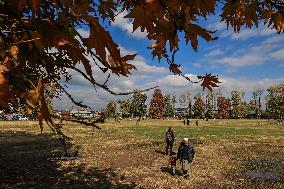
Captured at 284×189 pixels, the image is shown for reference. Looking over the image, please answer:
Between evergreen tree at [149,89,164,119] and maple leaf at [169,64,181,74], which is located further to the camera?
evergreen tree at [149,89,164,119]

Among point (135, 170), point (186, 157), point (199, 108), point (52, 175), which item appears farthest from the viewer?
point (199, 108)

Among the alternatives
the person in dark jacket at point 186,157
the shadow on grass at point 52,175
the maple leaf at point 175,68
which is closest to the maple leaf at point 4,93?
the maple leaf at point 175,68

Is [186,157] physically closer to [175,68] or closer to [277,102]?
[175,68]

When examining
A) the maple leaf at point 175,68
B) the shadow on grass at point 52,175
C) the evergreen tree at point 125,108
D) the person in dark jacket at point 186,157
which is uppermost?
the evergreen tree at point 125,108

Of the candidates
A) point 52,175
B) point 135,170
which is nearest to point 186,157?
point 135,170

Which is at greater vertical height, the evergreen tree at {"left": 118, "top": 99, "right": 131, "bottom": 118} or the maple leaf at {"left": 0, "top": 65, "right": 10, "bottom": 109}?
the evergreen tree at {"left": 118, "top": 99, "right": 131, "bottom": 118}

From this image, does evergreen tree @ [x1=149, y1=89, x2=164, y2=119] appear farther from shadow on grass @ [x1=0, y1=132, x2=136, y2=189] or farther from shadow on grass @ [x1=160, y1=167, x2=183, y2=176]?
shadow on grass @ [x1=160, y1=167, x2=183, y2=176]

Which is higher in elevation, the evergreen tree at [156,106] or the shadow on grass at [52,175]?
the evergreen tree at [156,106]

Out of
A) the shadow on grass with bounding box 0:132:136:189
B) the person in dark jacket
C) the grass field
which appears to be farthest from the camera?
the person in dark jacket

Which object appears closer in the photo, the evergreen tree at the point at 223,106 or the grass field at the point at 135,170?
the grass field at the point at 135,170

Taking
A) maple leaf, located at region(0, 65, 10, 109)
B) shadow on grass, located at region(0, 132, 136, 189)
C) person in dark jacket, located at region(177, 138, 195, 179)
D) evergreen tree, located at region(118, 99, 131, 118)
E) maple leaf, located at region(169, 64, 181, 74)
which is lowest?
shadow on grass, located at region(0, 132, 136, 189)

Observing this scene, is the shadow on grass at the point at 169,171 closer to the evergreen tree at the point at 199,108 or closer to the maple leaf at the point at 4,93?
the maple leaf at the point at 4,93

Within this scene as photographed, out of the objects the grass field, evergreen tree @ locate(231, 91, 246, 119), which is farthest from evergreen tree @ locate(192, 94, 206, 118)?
the grass field

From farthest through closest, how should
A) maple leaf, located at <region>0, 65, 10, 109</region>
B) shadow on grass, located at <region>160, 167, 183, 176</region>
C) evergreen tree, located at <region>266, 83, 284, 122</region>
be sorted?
evergreen tree, located at <region>266, 83, 284, 122</region> < shadow on grass, located at <region>160, 167, 183, 176</region> < maple leaf, located at <region>0, 65, 10, 109</region>
